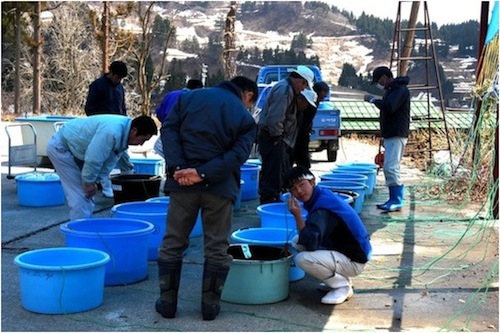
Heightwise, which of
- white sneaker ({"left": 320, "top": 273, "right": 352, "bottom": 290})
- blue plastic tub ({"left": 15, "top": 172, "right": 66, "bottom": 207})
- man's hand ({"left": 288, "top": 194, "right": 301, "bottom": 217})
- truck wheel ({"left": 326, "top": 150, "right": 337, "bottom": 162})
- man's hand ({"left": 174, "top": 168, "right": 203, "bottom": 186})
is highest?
man's hand ({"left": 174, "top": 168, "right": 203, "bottom": 186})

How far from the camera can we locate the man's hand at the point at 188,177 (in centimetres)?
387

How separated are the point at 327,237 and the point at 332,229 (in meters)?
0.10

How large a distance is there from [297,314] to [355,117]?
14774 mm

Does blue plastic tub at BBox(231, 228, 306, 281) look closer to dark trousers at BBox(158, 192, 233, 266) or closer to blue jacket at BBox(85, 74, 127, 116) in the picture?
dark trousers at BBox(158, 192, 233, 266)

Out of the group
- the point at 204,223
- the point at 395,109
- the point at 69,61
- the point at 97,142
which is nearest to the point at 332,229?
the point at 204,223

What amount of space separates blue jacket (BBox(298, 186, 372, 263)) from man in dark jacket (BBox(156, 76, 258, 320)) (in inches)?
23.0


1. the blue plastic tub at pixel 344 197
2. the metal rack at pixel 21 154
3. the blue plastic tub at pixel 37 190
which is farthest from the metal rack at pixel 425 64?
the blue plastic tub at pixel 37 190

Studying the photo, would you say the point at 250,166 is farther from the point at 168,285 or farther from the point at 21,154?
the point at 168,285

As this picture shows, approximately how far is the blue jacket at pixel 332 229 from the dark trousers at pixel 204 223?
0.59 meters

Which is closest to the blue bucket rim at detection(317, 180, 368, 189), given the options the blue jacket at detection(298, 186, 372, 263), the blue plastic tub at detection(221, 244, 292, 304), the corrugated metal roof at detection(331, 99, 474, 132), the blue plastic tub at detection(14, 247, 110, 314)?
the blue jacket at detection(298, 186, 372, 263)

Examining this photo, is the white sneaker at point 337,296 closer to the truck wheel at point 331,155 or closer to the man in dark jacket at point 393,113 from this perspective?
the man in dark jacket at point 393,113

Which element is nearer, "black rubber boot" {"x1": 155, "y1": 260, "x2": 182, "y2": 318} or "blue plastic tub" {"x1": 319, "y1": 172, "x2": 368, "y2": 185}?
"black rubber boot" {"x1": 155, "y1": 260, "x2": 182, "y2": 318}

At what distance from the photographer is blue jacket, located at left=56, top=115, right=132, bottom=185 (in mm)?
5023

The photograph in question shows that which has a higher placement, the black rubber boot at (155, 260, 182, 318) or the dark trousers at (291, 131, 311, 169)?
the dark trousers at (291, 131, 311, 169)
